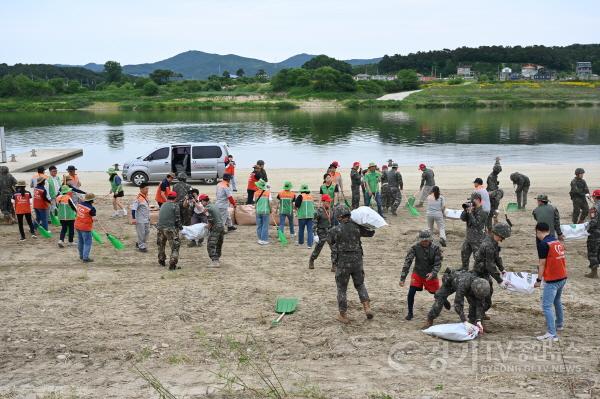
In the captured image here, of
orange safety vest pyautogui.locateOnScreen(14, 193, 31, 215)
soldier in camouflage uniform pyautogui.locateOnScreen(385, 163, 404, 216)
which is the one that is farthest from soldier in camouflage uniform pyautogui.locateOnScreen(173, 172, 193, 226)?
soldier in camouflage uniform pyautogui.locateOnScreen(385, 163, 404, 216)

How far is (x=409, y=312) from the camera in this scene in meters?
Answer: 9.70

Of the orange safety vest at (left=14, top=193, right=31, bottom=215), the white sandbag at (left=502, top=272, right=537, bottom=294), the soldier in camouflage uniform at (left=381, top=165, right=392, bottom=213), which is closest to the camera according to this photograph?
the white sandbag at (left=502, top=272, right=537, bottom=294)

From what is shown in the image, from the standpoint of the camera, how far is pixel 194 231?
1410 centimetres

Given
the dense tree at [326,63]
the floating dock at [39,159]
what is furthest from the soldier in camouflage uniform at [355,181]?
the dense tree at [326,63]

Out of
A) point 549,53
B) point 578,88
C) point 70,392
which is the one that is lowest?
point 70,392

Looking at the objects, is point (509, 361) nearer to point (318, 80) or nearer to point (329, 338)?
point (329, 338)

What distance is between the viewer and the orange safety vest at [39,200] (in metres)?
15.3

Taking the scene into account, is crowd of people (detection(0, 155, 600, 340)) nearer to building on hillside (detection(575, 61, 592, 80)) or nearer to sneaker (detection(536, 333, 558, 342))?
sneaker (detection(536, 333, 558, 342))

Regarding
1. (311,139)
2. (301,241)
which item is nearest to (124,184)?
(301,241)

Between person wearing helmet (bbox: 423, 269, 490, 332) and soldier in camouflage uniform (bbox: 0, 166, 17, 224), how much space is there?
11.6 meters

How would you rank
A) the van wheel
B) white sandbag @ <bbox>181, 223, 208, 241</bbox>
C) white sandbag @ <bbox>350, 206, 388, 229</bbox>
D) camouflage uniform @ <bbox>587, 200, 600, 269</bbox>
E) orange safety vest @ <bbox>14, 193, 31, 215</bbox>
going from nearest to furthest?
white sandbag @ <bbox>350, 206, 388, 229</bbox>
camouflage uniform @ <bbox>587, 200, 600, 269</bbox>
white sandbag @ <bbox>181, 223, 208, 241</bbox>
orange safety vest @ <bbox>14, 193, 31, 215</bbox>
the van wheel

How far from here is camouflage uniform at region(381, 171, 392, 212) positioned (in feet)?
60.2

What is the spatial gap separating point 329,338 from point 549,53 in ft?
689

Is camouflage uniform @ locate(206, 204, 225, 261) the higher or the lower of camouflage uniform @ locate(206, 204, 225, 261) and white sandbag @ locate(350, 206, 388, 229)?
the lower
